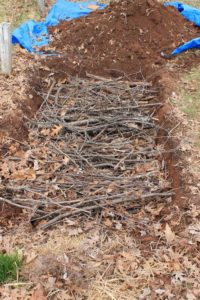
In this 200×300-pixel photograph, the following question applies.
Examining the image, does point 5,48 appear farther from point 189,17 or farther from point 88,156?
point 189,17

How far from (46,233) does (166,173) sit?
1710 mm

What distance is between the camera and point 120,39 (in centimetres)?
746

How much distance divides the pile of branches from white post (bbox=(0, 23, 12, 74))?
0.76 m

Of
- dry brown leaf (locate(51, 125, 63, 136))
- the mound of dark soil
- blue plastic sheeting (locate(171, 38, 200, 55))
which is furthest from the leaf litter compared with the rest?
→ blue plastic sheeting (locate(171, 38, 200, 55))

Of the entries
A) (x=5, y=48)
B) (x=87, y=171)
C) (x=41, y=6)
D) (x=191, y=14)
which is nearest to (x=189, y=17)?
(x=191, y=14)

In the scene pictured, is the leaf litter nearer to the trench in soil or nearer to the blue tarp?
the trench in soil

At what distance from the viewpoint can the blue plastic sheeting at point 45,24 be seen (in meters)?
7.44

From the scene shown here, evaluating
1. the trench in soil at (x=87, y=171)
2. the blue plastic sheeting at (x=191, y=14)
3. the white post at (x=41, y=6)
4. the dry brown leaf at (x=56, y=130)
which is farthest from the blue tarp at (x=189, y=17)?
the dry brown leaf at (x=56, y=130)

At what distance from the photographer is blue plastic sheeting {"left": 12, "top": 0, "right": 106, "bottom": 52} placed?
7.44 m

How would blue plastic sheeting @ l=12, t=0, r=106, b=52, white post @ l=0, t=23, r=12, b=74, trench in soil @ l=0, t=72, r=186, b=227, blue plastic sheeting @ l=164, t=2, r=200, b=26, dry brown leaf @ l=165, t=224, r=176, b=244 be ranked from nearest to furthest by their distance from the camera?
dry brown leaf @ l=165, t=224, r=176, b=244 < trench in soil @ l=0, t=72, r=186, b=227 < white post @ l=0, t=23, r=12, b=74 < blue plastic sheeting @ l=12, t=0, r=106, b=52 < blue plastic sheeting @ l=164, t=2, r=200, b=26

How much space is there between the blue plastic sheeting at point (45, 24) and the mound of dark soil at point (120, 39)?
25 cm

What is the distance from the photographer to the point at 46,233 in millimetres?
4289

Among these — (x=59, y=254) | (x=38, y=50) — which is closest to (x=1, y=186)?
(x=59, y=254)

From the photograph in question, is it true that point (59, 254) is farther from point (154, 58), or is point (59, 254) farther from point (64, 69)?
point (154, 58)
